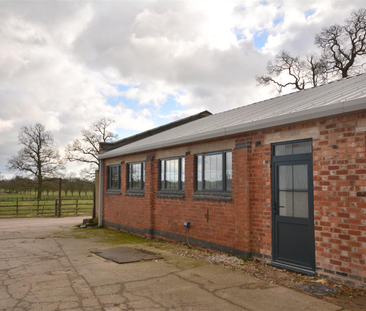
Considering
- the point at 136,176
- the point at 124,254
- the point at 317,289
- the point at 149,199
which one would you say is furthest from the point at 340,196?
the point at 136,176

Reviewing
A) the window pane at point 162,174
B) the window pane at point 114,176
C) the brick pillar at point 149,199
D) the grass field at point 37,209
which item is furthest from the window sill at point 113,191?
the grass field at point 37,209

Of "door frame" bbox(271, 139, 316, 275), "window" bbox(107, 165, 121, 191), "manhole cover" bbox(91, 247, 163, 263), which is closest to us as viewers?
"door frame" bbox(271, 139, 316, 275)

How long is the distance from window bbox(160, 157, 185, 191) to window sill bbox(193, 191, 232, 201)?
1.00 m

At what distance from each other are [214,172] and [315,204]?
319 centimetres

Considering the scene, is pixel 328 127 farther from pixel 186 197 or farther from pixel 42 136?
pixel 42 136

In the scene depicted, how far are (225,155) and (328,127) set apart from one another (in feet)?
9.72

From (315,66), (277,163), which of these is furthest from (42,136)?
(277,163)

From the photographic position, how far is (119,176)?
48.3ft

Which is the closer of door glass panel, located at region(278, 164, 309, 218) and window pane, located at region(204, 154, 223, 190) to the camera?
door glass panel, located at region(278, 164, 309, 218)

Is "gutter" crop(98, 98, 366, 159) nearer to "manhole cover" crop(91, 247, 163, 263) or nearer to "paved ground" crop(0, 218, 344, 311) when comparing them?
"paved ground" crop(0, 218, 344, 311)

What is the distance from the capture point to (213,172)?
29.6ft

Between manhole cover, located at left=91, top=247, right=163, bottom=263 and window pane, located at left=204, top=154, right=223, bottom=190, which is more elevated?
window pane, located at left=204, top=154, right=223, bottom=190

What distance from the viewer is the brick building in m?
5.69

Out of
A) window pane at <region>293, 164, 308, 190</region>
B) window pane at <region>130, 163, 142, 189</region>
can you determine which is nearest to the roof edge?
window pane at <region>130, 163, 142, 189</region>
